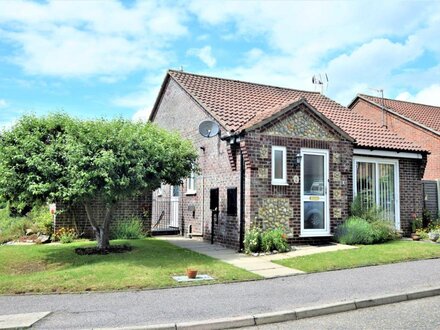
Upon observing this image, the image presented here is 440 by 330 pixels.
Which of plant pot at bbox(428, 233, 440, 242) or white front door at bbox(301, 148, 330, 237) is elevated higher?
white front door at bbox(301, 148, 330, 237)

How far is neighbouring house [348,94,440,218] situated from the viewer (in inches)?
897

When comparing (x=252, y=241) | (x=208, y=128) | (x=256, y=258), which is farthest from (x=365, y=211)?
(x=208, y=128)

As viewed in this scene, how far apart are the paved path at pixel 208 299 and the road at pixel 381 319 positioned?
43cm

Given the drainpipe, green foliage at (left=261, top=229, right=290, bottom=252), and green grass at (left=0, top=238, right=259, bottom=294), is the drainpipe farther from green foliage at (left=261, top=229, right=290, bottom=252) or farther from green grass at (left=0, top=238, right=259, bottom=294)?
green grass at (left=0, top=238, right=259, bottom=294)

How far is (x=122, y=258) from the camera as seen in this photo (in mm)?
10711

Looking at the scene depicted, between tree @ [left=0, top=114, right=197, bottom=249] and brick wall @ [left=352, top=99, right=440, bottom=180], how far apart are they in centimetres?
1638

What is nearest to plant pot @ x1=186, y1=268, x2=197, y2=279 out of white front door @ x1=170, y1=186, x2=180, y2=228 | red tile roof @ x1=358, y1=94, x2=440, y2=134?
white front door @ x1=170, y1=186, x2=180, y2=228

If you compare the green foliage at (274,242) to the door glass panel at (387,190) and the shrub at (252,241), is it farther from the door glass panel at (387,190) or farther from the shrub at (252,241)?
the door glass panel at (387,190)

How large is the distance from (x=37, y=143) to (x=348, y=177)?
961cm

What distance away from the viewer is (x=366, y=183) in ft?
50.6

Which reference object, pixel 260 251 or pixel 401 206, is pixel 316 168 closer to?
pixel 260 251

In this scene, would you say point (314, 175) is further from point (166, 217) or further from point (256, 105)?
point (166, 217)

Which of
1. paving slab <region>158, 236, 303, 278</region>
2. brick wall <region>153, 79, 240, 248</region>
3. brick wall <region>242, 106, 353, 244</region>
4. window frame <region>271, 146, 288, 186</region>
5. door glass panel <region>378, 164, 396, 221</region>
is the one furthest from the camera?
door glass panel <region>378, 164, 396, 221</region>

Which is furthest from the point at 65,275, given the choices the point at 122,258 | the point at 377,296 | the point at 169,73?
the point at 169,73
